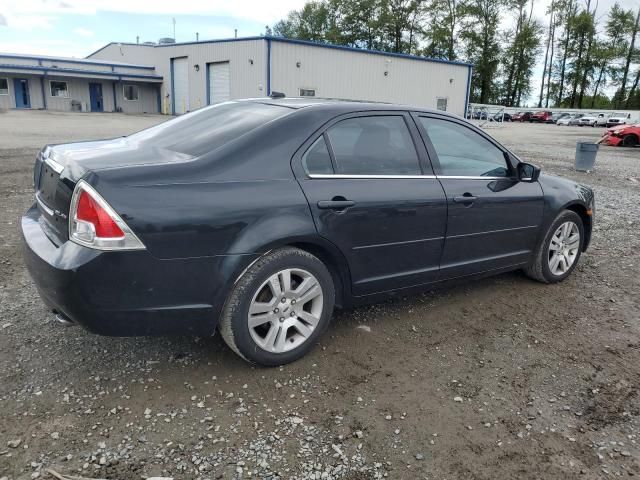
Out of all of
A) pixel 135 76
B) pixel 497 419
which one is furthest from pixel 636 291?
pixel 135 76

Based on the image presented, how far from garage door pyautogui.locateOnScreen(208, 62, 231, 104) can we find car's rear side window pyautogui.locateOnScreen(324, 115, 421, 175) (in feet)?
99.3

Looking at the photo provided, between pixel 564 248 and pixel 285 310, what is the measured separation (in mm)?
3065

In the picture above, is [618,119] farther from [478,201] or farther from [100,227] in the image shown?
[100,227]

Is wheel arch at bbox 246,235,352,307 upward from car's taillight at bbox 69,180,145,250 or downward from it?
downward

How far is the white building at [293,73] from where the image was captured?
29.9 meters

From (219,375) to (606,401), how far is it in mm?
2276

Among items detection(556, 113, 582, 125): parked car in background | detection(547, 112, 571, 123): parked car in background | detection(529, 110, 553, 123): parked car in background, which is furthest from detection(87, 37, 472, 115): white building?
detection(529, 110, 553, 123): parked car in background

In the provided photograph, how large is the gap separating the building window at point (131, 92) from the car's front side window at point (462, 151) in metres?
43.3

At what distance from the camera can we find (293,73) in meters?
30.5

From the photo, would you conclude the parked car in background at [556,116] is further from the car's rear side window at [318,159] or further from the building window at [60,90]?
the car's rear side window at [318,159]

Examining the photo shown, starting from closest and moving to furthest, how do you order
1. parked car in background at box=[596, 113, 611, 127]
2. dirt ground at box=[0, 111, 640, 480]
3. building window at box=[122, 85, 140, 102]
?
dirt ground at box=[0, 111, 640, 480] < building window at box=[122, 85, 140, 102] < parked car in background at box=[596, 113, 611, 127]

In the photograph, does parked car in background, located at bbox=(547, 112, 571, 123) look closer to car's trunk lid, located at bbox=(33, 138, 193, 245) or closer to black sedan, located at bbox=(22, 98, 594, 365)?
black sedan, located at bbox=(22, 98, 594, 365)

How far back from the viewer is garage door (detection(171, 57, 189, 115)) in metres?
36.8

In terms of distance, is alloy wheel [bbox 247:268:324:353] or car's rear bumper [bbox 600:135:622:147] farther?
car's rear bumper [bbox 600:135:622:147]
